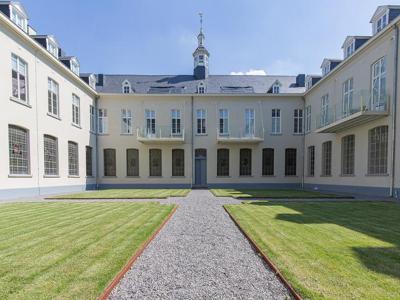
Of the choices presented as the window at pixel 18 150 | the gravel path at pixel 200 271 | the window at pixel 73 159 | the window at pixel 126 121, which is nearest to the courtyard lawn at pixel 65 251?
the gravel path at pixel 200 271

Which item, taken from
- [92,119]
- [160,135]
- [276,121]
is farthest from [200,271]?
[92,119]

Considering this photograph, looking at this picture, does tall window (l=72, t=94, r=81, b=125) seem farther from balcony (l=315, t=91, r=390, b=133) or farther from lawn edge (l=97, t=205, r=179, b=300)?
balcony (l=315, t=91, r=390, b=133)

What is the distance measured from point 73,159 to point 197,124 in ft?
34.3

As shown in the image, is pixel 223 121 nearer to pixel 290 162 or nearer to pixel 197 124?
pixel 197 124

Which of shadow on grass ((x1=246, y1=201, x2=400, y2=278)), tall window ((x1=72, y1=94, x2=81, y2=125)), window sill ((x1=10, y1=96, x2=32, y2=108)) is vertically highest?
tall window ((x1=72, y1=94, x2=81, y2=125))

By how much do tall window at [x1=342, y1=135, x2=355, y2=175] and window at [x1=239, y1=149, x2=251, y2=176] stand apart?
8.08 m

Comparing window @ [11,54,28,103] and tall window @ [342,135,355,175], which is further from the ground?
window @ [11,54,28,103]

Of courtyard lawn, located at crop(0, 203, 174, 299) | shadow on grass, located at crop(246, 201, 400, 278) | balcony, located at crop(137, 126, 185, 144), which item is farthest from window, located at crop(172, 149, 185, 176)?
courtyard lawn, located at crop(0, 203, 174, 299)

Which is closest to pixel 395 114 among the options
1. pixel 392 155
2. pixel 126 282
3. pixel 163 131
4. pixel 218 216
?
pixel 392 155

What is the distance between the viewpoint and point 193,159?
23.0 meters

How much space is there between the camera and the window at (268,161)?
23078mm

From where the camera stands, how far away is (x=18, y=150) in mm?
13250

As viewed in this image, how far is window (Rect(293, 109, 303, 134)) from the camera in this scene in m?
23.1

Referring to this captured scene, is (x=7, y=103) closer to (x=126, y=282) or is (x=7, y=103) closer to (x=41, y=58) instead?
(x=41, y=58)
